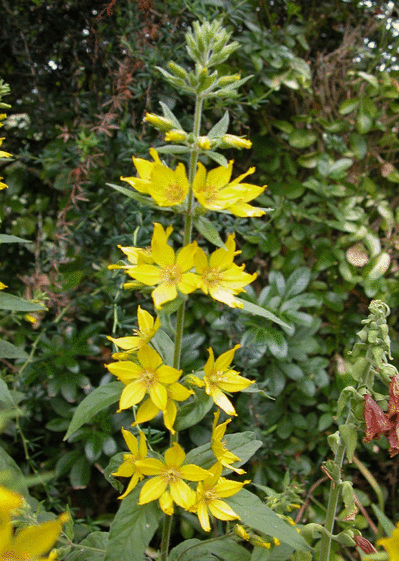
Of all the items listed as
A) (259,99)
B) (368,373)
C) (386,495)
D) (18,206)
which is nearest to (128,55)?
(259,99)

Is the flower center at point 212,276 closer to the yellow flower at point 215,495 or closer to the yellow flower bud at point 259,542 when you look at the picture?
the yellow flower at point 215,495

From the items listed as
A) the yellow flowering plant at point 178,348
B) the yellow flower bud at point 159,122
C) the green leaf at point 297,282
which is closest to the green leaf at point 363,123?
the green leaf at point 297,282

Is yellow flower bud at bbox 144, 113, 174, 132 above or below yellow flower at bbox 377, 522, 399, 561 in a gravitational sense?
above

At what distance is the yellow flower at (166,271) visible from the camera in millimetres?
697

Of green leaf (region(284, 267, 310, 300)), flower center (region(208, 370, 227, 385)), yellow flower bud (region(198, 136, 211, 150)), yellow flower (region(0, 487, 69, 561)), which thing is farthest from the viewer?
green leaf (region(284, 267, 310, 300))

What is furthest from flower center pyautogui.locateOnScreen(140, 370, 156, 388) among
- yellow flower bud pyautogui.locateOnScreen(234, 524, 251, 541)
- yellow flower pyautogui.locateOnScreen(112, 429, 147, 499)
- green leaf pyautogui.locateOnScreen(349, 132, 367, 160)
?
green leaf pyautogui.locateOnScreen(349, 132, 367, 160)

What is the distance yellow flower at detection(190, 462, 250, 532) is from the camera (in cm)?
76

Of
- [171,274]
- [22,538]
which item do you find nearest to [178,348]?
[171,274]

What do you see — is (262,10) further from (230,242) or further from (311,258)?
(230,242)

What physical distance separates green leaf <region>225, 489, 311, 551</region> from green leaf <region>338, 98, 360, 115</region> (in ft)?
4.45

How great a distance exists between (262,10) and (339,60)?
1.13 ft

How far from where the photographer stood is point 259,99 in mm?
1490

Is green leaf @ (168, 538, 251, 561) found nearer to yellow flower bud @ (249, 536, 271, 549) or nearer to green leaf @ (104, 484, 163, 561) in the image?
yellow flower bud @ (249, 536, 271, 549)

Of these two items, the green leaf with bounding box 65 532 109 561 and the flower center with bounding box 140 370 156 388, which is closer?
the flower center with bounding box 140 370 156 388
